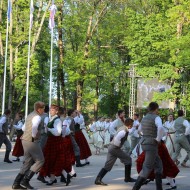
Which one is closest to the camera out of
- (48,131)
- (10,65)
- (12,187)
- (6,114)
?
(12,187)

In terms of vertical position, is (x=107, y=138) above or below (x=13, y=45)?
below

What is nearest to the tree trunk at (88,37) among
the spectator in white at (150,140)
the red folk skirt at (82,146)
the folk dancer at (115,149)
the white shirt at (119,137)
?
the red folk skirt at (82,146)

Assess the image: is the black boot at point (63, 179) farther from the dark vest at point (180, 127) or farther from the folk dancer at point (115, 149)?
the dark vest at point (180, 127)

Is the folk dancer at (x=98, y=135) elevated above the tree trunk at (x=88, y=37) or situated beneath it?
situated beneath

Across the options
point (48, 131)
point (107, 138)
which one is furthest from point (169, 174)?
point (107, 138)

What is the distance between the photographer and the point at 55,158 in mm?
11344

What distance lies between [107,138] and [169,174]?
13391 mm

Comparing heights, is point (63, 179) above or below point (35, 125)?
below

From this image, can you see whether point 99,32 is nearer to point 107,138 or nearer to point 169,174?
point 107,138

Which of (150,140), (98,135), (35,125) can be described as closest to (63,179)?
(35,125)

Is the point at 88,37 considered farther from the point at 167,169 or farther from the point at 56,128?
the point at 167,169

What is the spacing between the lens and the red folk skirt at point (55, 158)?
37.2 ft

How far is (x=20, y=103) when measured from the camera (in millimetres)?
36562

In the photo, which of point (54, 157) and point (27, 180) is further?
point (54, 157)
